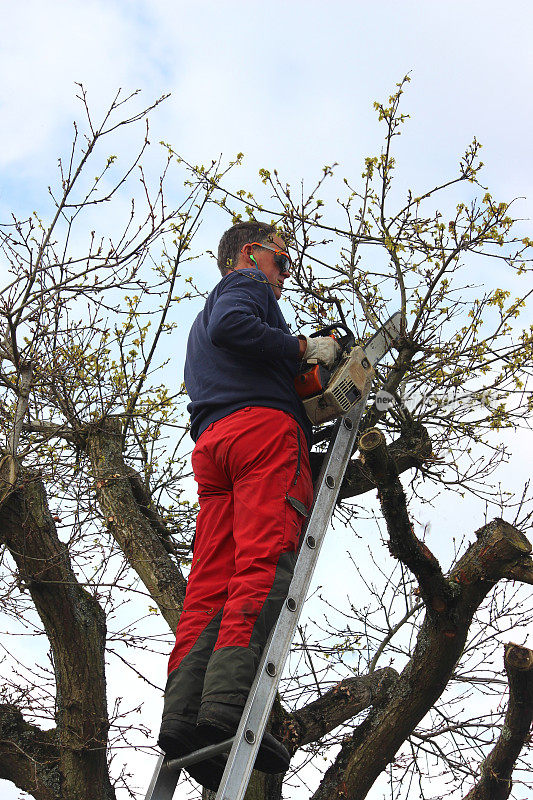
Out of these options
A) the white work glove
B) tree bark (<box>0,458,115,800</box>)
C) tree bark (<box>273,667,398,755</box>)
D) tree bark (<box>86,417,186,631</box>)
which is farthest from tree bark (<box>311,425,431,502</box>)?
tree bark (<box>0,458,115,800</box>)

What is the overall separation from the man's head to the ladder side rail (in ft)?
2.96

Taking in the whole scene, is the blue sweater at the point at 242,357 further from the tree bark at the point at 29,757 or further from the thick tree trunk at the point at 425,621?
the tree bark at the point at 29,757

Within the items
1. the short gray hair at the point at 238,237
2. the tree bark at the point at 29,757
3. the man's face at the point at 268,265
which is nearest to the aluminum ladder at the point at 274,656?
the man's face at the point at 268,265

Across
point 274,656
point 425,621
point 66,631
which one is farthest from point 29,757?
point 425,621

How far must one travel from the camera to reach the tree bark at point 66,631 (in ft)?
14.1

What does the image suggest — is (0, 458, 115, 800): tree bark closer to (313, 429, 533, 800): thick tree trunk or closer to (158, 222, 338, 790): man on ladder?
(158, 222, 338, 790): man on ladder

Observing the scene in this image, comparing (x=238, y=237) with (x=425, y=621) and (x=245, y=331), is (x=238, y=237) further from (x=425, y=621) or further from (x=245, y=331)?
(x=425, y=621)

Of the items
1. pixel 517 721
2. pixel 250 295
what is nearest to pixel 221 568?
pixel 250 295

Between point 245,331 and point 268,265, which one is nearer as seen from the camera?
point 245,331

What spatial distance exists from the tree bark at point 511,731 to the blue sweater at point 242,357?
1.35 meters

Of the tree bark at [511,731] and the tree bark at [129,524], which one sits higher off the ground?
the tree bark at [129,524]

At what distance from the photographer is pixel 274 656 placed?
10.1 ft

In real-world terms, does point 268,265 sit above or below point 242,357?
above

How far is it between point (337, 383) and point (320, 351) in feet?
0.57
